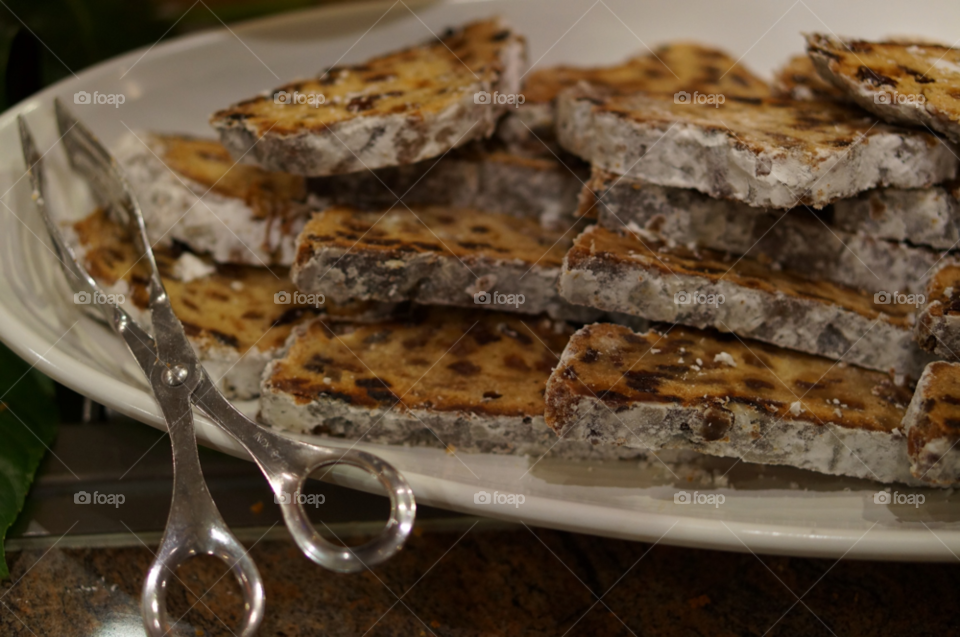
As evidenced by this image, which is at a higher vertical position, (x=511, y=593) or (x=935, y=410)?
(x=935, y=410)

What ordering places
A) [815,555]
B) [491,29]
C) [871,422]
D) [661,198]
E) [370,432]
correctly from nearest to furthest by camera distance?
[815,555] < [871,422] < [370,432] < [661,198] < [491,29]

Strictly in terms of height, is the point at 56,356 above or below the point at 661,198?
below

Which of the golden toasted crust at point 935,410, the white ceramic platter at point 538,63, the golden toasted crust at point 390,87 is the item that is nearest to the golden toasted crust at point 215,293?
the white ceramic platter at point 538,63

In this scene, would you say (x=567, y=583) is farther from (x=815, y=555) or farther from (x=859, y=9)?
(x=859, y=9)

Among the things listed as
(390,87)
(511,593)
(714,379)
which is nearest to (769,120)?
(714,379)

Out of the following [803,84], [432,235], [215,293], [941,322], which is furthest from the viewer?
[803,84]

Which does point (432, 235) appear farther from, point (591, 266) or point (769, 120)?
point (769, 120)

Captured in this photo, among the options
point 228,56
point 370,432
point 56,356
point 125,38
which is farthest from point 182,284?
point 125,38

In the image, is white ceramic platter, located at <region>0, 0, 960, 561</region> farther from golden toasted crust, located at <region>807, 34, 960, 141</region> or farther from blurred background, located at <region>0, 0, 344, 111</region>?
golden toasted crust, located at <region>807, 34, 960, 141</region>
